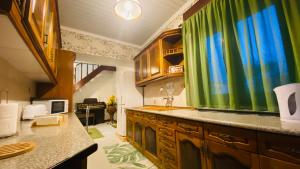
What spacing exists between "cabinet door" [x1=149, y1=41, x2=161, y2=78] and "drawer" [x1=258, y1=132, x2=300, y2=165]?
6.14 ft

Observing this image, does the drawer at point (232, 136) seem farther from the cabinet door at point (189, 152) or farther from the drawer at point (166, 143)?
the drawer at point (166, 143)

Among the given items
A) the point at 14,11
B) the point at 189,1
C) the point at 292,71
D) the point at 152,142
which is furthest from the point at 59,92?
the point at 292,71

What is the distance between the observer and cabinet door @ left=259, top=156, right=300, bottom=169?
0.70 metres

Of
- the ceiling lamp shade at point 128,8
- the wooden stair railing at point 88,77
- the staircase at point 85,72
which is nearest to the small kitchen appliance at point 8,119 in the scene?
the ceiling lamp shade at point 128,8

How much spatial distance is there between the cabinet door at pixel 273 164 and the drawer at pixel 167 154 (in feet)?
3.05

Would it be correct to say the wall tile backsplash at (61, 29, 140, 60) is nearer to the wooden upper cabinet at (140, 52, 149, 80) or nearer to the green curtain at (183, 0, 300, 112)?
the wooden upper cabinet at (140, 52, 149, 80)

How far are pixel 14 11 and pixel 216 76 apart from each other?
1773 mm

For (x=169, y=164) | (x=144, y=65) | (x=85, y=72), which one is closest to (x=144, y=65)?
(x=144, y=65)

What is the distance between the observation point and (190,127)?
1.35 meters

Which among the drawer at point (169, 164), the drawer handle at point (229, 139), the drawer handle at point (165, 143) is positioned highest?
the drawer handle at point (229, 139)

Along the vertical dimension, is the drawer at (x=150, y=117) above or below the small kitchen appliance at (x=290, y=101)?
below

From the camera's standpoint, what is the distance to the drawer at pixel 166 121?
162 centimetres

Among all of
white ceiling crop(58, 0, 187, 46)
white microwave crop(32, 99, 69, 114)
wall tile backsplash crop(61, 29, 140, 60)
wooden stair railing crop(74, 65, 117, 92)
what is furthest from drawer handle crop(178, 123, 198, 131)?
wooden stair railing crop(74, 65, 117, 92)

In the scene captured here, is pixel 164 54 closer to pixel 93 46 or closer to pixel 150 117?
pixel 150 117
